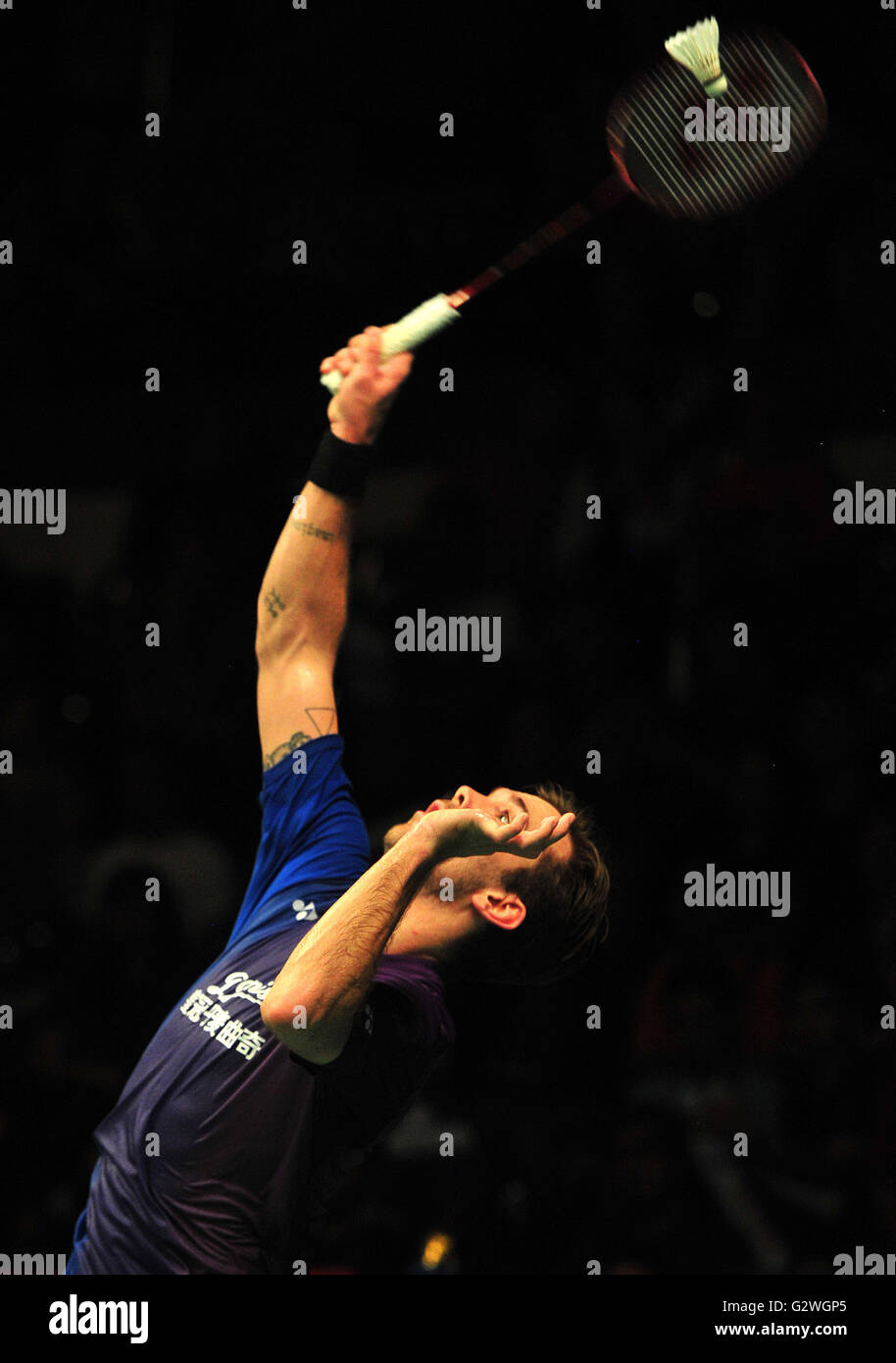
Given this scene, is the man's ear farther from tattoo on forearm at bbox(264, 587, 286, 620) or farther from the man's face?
tattoo on forearm at bbox(264, 587, 286, 620)

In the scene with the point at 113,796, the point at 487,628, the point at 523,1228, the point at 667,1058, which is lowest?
the point at 523,1228

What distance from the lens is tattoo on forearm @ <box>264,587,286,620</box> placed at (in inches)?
126

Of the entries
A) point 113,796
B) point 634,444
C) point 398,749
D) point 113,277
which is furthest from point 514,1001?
point 113,277

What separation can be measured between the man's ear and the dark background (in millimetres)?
870

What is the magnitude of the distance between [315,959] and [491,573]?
179 centimetres

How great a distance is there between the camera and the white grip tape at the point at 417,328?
298 centimetres

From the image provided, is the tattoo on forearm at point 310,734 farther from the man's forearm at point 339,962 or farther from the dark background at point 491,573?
the dark background at point 491,573

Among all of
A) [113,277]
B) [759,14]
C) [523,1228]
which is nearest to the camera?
[523,1228]

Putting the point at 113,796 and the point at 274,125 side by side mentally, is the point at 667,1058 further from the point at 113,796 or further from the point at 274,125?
the point at 274,125

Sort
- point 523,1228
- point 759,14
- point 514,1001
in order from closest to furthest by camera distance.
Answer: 1. point 523,1228
2. point 514,1001
3. point 759,14

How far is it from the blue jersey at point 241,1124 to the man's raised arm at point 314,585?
409mm

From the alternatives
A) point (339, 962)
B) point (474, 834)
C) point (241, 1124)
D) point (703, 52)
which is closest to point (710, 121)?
point (703, 52)

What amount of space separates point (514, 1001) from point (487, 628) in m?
0.85

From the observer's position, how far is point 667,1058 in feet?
12.7
